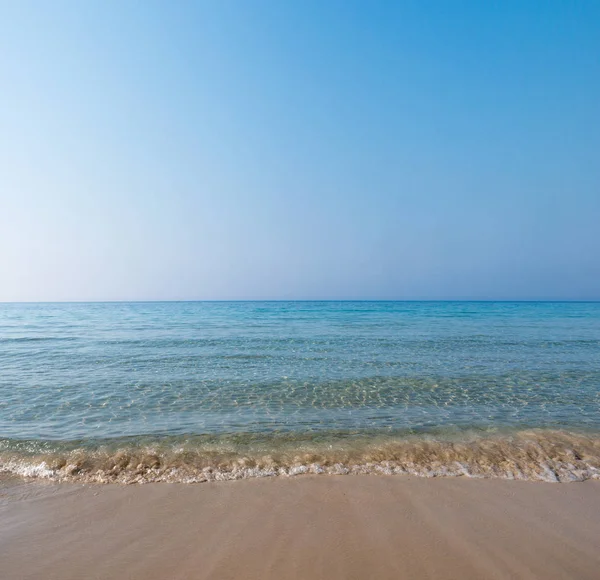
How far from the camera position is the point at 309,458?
6.54m

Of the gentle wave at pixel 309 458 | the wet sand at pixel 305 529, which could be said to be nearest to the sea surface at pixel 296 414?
the gentle wave at pixel 309 458

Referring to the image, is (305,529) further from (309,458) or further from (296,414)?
(296,414)

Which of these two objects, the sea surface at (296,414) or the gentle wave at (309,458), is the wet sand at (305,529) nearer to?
the gentle wave at (309,458)

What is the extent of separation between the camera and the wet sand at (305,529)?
3.85 meters

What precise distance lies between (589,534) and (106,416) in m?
9.46

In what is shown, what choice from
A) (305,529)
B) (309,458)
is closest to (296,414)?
(309,458)

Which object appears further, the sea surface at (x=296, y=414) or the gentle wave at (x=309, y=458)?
the sea surface at (x=296, y=414)

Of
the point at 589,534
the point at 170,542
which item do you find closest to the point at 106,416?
the point at 170,542

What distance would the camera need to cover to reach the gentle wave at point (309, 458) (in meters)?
6.05

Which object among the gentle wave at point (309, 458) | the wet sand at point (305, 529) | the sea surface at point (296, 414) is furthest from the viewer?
the sea surface at point (296, 414)

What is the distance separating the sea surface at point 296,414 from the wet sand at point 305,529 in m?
0.50

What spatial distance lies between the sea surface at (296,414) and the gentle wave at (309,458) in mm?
35

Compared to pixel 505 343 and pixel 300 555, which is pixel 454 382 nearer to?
pixel 300 555

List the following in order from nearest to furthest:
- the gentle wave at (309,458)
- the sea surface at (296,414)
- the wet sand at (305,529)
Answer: the wet sand at (305,529)
the gentle wave at (309,458)
the sea surface at (296,414)
